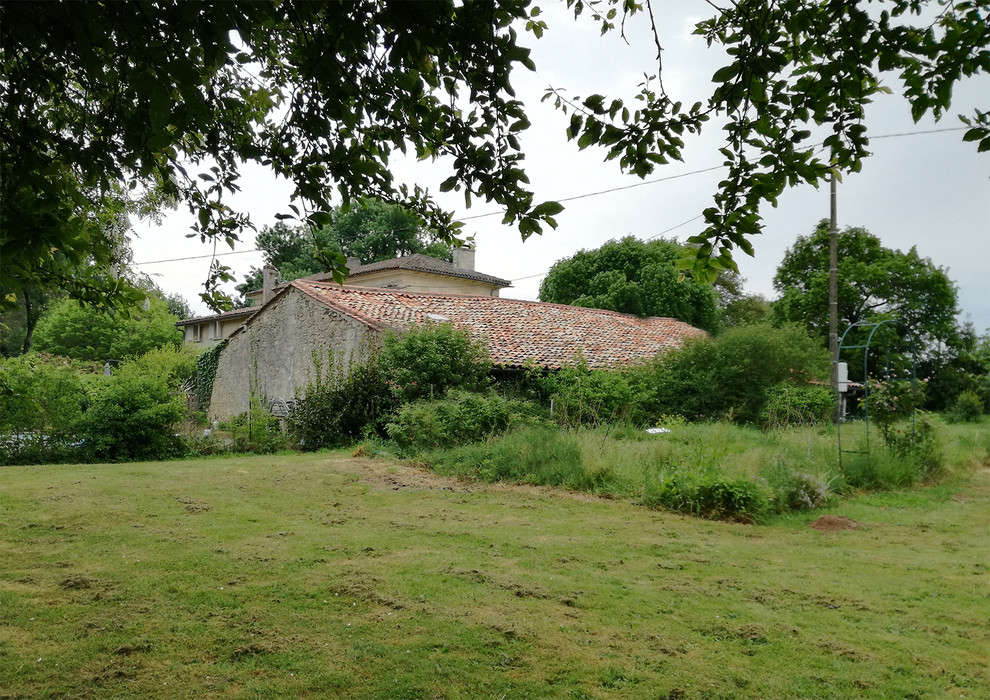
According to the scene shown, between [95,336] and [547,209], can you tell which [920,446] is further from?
[95,336]

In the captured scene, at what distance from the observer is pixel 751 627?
4.37 meters

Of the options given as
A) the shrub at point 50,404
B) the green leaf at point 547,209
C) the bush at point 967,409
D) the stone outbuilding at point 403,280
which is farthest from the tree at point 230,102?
the bush at point 967,409

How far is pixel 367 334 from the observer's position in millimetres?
17641

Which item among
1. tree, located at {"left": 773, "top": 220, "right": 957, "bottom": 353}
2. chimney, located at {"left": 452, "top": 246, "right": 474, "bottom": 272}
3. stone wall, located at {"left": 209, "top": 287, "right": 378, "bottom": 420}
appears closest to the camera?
stone wall, located at {"left": 209, "top": 287, "right": 378, "bottom": 420}

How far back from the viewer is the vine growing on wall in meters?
25.1

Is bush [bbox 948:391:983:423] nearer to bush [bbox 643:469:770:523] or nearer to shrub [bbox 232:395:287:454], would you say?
bush [bbox 643:469:770:523]

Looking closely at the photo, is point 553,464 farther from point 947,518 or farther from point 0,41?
point 0,41

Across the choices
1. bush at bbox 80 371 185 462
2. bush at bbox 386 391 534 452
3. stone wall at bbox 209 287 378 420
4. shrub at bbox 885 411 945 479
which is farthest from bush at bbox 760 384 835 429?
bush at bbox 80 371 185 462

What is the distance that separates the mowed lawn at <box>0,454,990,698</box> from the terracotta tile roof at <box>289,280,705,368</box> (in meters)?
10.8

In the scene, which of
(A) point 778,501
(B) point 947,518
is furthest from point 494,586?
(B) point 947,518

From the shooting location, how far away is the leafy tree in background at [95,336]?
42.2 m

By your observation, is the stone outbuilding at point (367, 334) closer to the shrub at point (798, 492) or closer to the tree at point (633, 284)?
the tree at point (633, 284)

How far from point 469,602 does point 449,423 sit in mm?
8321

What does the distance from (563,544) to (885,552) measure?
3.29 metres
